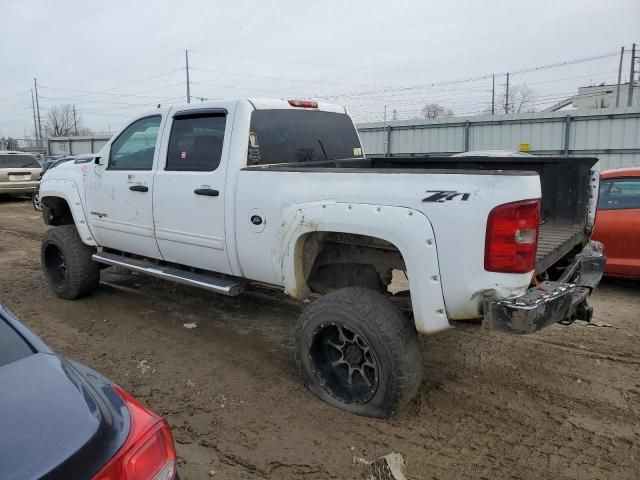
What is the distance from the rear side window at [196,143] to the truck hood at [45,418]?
2454 mm

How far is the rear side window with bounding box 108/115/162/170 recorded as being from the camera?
193 inches

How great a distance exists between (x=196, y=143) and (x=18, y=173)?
1580 cm

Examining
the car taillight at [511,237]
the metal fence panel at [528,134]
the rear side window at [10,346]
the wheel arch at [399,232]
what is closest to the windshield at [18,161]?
the metal fence panel at [528,134]

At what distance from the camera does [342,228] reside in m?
3.25

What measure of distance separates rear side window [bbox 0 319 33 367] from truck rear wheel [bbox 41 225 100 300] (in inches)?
151

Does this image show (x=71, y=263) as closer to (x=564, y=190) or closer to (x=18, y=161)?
(x=564, y=190)

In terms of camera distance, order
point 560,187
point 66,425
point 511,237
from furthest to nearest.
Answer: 1. point 560,187
2. point 511,237
3. point 66,425

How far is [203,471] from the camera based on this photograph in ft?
9.49

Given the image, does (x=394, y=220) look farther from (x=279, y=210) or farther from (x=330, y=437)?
(x=330, y=437)

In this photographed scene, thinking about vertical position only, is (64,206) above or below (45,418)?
above

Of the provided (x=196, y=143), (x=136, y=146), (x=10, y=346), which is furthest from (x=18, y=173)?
(x=10, y=346)

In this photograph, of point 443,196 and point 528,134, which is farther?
point 528,134

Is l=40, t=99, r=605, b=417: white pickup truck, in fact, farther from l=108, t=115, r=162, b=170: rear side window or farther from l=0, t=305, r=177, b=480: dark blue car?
l=0, t=305, r=177, b=480: dark blue car

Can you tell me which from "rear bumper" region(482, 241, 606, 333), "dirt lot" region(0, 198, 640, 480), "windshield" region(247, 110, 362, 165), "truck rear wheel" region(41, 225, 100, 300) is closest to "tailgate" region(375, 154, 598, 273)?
"rear bumper" region(482, 241, 606, 333)
